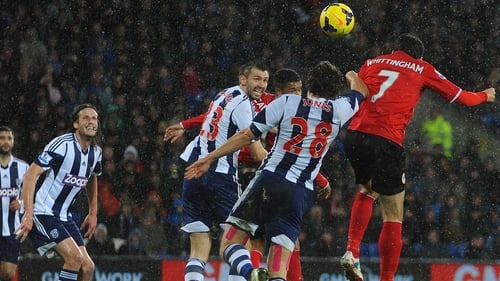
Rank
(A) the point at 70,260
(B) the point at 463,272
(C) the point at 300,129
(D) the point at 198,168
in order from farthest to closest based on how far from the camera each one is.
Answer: (B) the point at 463,272 → (A) the point at 70,260 → (C) the point at 300,129 → (D) the point at 198,168

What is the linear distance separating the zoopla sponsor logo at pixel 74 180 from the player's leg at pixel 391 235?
282cm

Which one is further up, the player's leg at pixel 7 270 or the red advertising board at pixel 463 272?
the red advertising board at pixel 463 272

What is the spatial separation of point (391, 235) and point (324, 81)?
1.53 m

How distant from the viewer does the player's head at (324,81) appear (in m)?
7.77

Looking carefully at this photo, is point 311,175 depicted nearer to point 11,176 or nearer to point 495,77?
point 11,176

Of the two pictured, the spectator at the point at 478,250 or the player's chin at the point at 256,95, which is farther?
the spectator at the point at 478,250

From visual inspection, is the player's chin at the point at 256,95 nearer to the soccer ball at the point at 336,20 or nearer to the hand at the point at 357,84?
the hand at the point at 357,84

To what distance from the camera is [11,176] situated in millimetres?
11578

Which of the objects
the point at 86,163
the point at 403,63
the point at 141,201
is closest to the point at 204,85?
the point at 141,201

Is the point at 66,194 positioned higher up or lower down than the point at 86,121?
lower down

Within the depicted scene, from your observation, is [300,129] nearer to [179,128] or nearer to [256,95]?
[256,95]

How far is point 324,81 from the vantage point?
25.5 ft

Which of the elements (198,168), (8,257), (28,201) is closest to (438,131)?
(8,257)

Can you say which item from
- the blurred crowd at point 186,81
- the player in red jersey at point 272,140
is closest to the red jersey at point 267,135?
the player in red jersey at point 272,140
